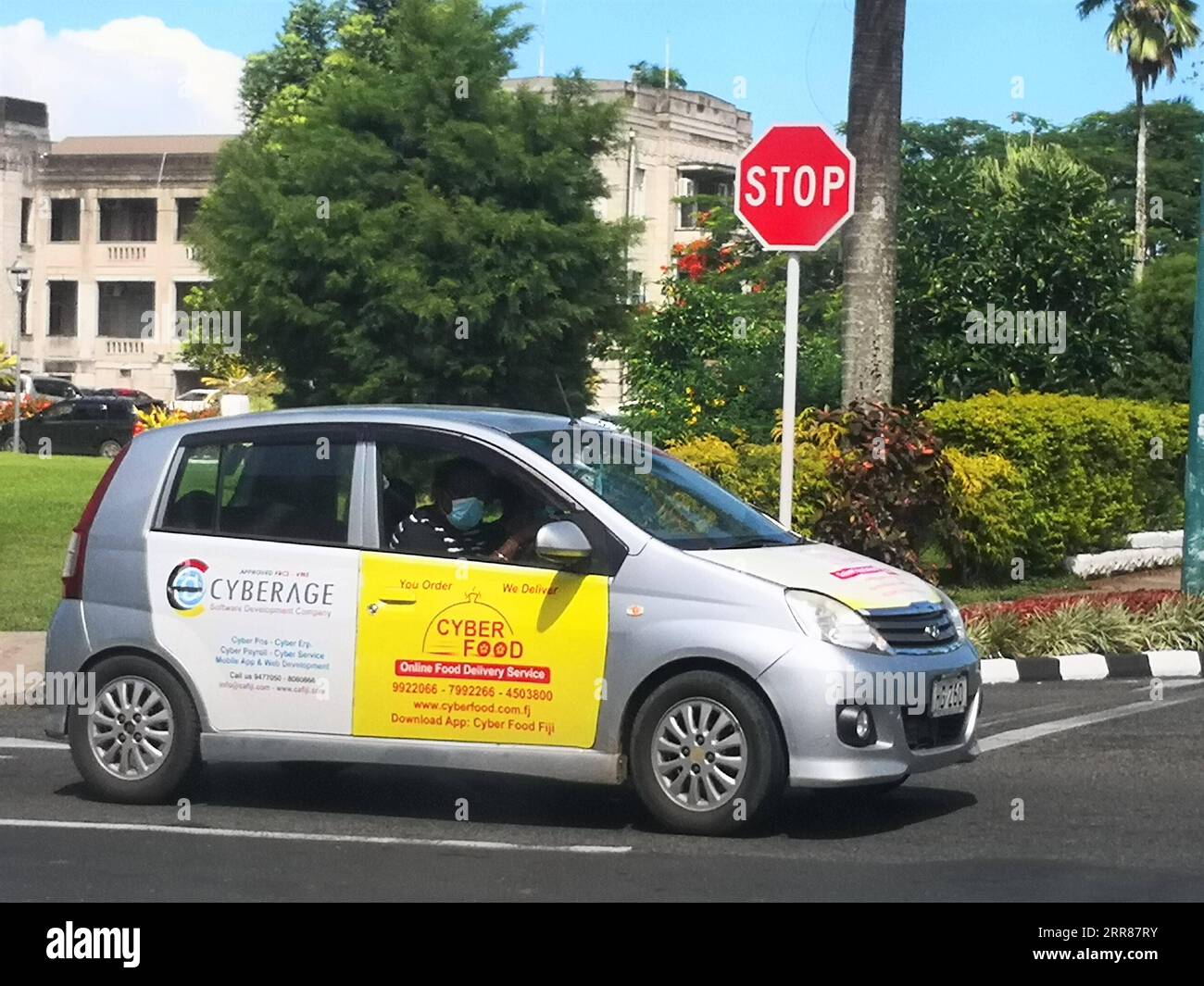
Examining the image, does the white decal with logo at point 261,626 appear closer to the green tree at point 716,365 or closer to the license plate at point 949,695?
the license plate at point 949,695

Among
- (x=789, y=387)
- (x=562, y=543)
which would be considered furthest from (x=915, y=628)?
(x=789, y=387)

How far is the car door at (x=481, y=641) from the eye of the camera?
27.9 ft

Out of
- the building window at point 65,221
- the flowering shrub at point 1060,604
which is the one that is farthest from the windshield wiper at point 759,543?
the building window at point 65,221

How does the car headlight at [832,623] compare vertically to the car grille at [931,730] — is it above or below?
above

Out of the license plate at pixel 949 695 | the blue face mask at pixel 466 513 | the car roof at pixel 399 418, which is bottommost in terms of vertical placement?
the license plate at pixel 949 695

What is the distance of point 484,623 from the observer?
863cm

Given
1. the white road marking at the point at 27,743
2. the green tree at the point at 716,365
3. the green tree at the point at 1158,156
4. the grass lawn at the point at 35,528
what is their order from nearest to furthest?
the white road marking at the point at 27,743
the grass lawn at the point at 35,528
the green tree at the point at 716,365
the green tree at the point at 1158,156

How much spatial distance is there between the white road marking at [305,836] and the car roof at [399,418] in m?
1.81

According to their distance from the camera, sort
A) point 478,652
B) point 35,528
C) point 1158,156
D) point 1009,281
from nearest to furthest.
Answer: point 478,652 < point 35,528 < point 1009,281 < point 1158,156

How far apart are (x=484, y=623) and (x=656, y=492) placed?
1.03 metres

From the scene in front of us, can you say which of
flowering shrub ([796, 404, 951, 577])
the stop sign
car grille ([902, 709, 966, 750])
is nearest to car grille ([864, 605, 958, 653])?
car grille ([902, 709, 966, 750])

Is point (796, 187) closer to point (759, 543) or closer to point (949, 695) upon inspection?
point (759, 543)

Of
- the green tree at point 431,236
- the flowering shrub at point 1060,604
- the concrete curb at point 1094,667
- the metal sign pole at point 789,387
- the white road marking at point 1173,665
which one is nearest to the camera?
the metal sign pole at point 789,387
